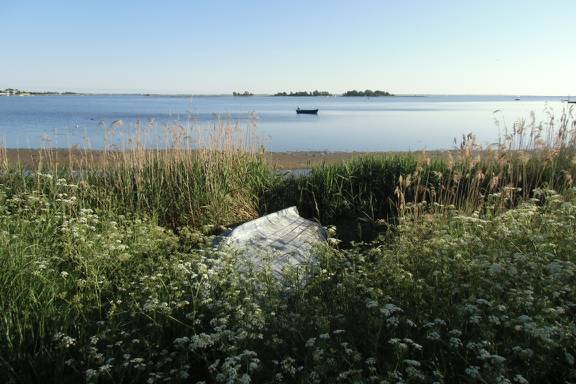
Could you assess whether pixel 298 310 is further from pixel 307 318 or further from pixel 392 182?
pixel 392 182

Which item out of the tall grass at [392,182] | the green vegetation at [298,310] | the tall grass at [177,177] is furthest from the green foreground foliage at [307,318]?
the tall grass at [392,182]

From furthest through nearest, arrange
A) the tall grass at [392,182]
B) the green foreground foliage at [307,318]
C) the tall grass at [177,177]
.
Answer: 1. the tall grass at [392,182]
2. the tall grass at [177,177]
3. the green foreground foliage at [307,318]

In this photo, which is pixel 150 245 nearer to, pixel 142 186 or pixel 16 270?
pixel 16 270

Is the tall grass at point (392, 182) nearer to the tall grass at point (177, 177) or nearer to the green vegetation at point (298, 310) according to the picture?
the tall grass at point (177, 177)

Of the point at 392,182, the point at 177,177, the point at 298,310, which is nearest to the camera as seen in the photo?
the point at 298,310

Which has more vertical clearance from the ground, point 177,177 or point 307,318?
point 177,177

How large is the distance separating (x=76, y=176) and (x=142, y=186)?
1.57m

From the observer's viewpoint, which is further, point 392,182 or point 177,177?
point 392,182

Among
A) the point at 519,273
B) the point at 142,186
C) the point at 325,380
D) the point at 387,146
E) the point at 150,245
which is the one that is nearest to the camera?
the point at 325,380

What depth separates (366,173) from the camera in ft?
28.7

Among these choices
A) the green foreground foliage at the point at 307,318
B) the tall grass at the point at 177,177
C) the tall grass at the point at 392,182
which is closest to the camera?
the green foreground foliage at the point at 307,318

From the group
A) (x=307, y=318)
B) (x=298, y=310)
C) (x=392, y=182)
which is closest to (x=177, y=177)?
(x=392, y=182)

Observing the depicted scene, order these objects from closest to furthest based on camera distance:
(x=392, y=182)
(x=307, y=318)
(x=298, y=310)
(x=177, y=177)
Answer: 1. (x=307, y=318)
2. (x=298, y=310)
3. (x=177, y=177)
4. (x=392, y=182)

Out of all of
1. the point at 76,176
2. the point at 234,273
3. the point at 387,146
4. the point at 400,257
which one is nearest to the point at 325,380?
the point at 234,273
